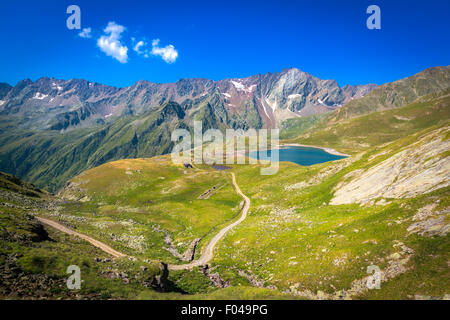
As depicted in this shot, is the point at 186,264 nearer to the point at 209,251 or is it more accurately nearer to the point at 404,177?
the point at 209,251

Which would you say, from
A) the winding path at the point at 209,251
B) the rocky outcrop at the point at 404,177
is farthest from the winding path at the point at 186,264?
the rocky outcrop at the point at 404,177

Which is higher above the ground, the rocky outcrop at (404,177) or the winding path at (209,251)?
the rocky outcrop at (404,177)

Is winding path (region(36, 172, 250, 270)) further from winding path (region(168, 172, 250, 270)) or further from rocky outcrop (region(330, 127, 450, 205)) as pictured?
rocky outcrop (region(330, 127, 450, 205))

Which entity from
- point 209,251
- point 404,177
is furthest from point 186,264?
point 404,177

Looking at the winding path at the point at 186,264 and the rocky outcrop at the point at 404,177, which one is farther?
the winding path at the point at 186,264

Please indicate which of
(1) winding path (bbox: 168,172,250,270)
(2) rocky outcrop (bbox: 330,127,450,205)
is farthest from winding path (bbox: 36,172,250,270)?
(2) rocky outcrop (bbox: 330,127,450,205)

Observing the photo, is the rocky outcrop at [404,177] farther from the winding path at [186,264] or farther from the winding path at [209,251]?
the winding path at [186,264]

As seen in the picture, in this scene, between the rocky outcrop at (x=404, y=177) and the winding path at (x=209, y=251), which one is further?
the winding path at (x=209, y=251)

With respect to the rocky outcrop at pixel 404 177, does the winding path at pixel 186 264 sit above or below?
below

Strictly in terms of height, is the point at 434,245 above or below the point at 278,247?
above
